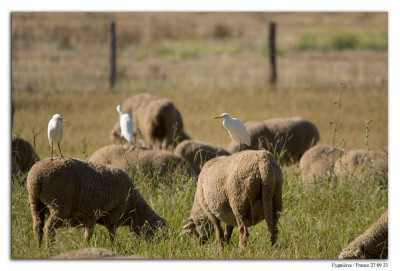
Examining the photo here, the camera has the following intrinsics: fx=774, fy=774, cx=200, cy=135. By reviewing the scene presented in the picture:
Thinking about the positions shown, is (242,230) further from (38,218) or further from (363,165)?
(363,165)

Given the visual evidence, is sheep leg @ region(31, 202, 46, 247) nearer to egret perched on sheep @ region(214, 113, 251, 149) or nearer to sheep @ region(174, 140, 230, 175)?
egret perched on sheep @ region(214, 113, 251, 149)

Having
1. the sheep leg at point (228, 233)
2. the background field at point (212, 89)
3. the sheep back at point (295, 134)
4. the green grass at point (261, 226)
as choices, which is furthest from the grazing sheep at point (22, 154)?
the sheep back at point (295, 134)

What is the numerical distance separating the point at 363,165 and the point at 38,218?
460 cm

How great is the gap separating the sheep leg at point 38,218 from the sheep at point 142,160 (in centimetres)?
236

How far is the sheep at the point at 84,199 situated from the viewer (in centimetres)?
687

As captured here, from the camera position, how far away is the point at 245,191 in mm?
6527

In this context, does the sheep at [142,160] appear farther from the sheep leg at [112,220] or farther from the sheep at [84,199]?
the sheep leg at [112,220]

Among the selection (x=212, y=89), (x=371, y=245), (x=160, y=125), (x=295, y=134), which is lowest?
(x=371, y=245)

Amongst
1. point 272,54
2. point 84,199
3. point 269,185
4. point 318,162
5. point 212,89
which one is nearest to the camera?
point 269,185

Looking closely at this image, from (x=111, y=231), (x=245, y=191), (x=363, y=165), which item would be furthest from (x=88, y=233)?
(x=363, y=165)

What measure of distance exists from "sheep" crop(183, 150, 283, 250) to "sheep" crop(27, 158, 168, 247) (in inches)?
34.4

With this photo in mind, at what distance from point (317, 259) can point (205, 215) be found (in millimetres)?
1141

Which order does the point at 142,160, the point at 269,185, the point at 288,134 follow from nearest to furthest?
1. the point at 269,185
2. the point at 142,160
3. the point at 288,134
